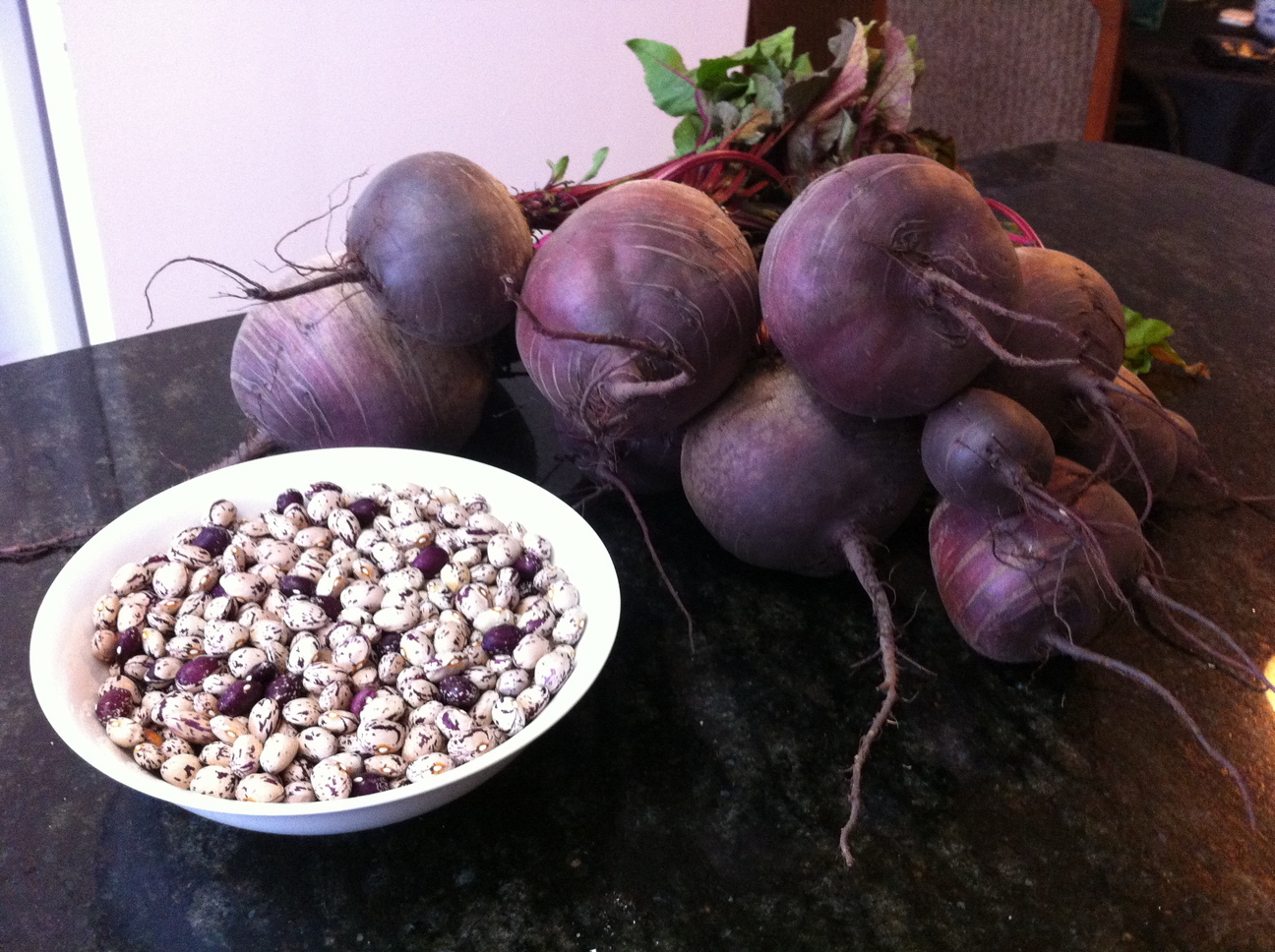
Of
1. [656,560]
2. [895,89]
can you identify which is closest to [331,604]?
[656,560]

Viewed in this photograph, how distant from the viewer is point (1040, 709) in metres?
0.74

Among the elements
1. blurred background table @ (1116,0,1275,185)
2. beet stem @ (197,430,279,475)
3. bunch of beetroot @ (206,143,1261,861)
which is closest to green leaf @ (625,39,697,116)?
bunch of beetroot @ (206,143,1261,861)

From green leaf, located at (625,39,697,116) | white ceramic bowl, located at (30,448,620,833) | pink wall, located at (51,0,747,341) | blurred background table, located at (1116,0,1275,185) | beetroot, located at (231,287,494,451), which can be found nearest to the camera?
white ceramic bowl, located at (30,448,620,833)

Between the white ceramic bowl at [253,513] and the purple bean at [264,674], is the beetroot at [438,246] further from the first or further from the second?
the purple bean at [264,674]

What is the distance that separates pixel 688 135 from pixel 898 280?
0.51m

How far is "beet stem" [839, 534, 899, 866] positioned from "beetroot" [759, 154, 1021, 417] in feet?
0.42

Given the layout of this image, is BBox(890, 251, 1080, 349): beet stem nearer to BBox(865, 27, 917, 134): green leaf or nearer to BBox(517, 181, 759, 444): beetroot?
BBox(517, 181, 759, 444): beetroot

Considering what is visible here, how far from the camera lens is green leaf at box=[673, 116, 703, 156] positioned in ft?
3.54

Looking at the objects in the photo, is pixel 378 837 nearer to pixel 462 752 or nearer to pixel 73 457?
pixel 462 752

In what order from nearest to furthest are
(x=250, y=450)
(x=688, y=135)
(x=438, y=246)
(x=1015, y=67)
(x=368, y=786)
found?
(x=368, y=786) → (x=438, y=246) → (x=250, y=450) → (x=688, y=135) → (x=1015, y=67)

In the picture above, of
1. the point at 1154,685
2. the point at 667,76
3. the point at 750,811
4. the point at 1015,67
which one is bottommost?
the point at 750,811

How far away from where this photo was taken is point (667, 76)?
1084 millimetres

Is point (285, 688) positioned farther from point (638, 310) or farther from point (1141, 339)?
point (1141, 339)

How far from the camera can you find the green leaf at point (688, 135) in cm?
108
